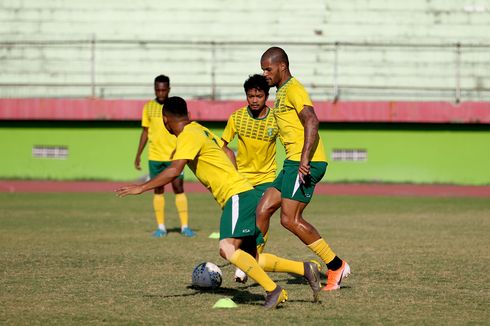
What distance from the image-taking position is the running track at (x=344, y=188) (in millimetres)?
23031

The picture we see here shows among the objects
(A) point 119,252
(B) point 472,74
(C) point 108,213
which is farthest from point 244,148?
(B) point 472,74

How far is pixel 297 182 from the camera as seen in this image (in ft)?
31.4

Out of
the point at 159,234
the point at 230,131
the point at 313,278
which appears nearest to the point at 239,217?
the point at 313,278

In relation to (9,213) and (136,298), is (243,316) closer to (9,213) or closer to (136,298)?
(136,298)

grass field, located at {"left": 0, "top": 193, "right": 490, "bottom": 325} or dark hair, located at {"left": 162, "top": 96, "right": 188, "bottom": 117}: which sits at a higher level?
dark hair, located at {"left": 162, "top": 96, "right": 188, "bottom": 117}

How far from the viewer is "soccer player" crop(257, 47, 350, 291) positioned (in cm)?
959

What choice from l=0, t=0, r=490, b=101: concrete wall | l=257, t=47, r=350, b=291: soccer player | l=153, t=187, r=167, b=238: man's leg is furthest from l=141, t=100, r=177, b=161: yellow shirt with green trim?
l=0, t=0, r=490, b=101: concrete wall

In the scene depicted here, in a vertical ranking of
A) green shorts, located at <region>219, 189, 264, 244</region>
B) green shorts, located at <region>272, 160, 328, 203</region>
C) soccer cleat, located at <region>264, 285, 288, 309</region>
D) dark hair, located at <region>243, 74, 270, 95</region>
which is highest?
dark hair, located at <region>243, 74, 270, 95</region>

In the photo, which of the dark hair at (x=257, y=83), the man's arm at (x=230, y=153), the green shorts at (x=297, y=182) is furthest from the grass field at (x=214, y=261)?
the dark hair at (x=257, y=83)

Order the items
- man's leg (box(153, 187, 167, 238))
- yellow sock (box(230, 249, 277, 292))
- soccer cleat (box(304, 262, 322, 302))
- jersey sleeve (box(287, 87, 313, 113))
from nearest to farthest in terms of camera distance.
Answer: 1. yellow sock (box(230, 249, 277, 292))
2. soccer cleat (box(304, 262, 322, 302))
3. jersey sleeve (box(287, 87, 313, 113))
4. man's leg (box(153, 187, 167, 238))

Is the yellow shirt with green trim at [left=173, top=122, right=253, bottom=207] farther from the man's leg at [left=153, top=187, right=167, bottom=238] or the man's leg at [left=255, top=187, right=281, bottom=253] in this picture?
the man's leg at [left=153, top=187, right=167, bottom=238]

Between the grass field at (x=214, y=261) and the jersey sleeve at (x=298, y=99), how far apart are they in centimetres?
176

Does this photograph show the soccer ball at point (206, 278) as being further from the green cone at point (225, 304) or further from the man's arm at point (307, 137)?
the man's arm at point (307, 137)

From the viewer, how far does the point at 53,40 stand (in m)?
26.0
